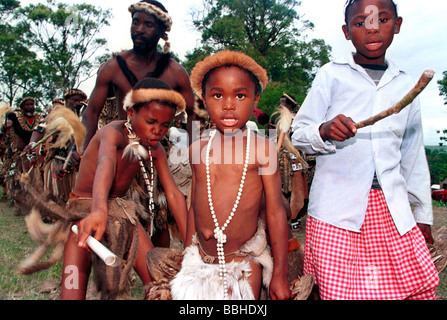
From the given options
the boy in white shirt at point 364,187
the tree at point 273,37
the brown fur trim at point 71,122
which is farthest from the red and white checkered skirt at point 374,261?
the tree at point 273,37

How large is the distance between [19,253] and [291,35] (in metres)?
21.5

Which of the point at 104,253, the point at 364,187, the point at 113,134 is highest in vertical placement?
the point at 113,134

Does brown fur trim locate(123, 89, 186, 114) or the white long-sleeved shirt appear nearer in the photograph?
the white long-sleeved shirt

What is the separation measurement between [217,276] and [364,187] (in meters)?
0.84

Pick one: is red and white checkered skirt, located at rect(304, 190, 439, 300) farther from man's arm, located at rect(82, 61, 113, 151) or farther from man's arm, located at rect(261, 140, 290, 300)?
man's arm, located at rect(82, 61, 113, 151)

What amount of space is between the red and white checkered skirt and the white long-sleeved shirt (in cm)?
7

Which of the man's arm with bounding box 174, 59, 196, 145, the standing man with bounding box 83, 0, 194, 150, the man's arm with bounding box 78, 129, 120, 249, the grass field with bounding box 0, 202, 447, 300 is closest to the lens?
the man's arm with bounding box 78, 129, 120, 249

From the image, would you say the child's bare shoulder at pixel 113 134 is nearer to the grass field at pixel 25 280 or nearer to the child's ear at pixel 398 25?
the grass field at pixel 25 280

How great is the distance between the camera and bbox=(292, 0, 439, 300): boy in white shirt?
2004 mm

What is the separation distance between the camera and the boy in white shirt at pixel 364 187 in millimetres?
2004

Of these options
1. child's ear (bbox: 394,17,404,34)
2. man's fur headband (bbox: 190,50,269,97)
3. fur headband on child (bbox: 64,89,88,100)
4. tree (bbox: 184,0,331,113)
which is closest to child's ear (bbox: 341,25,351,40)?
child's ear (bbox: 394,17,404,34)

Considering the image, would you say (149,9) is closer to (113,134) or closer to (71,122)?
(71,122)

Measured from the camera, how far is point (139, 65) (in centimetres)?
320

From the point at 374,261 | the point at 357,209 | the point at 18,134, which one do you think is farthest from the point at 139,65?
the point at 18,134
